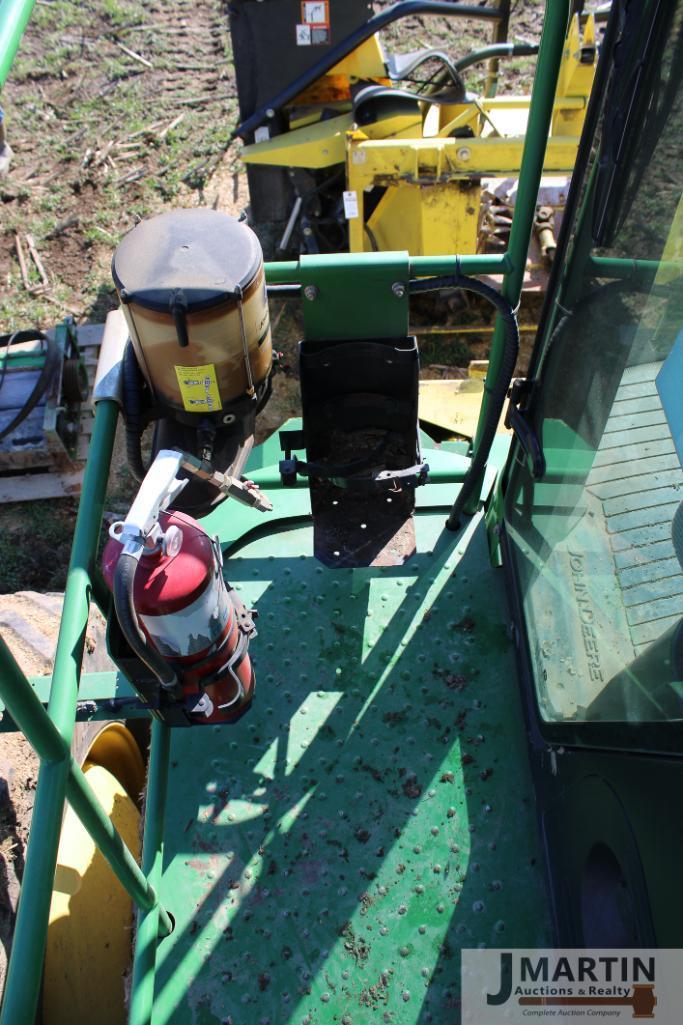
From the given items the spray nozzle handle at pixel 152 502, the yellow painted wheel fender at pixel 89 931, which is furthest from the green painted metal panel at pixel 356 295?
the yellow painted wheel fender at pixel 89 931

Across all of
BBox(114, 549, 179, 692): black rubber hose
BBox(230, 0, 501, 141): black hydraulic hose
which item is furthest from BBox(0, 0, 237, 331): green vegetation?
BBox(114, 549, 179, 692): black rubber hose

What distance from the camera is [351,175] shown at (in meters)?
4.31

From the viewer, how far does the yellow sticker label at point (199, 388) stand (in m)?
1.78

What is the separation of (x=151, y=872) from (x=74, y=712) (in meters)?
→ 0.64

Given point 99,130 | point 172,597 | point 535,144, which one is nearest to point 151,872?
point 172,597

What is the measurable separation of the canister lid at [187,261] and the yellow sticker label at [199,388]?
15 centimetres

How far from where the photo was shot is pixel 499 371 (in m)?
2.10

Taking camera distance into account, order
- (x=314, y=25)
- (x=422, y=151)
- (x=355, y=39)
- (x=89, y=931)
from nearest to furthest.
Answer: (x=89, y=931) → (x=422, y=151) → (x=355, y=39) → (x=314, y=25)

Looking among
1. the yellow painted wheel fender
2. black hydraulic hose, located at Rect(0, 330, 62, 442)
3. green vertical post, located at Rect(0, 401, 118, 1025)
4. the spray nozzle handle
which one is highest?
the spray nozzle handle

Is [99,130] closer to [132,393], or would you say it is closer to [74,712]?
[132,393]

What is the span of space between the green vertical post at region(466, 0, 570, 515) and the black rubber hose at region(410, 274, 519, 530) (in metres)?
0.04

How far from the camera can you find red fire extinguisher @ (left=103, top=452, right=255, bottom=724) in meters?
1.34

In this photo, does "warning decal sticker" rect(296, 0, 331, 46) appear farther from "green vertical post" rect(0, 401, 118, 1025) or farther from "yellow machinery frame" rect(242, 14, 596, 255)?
"green vertical post" rect(0, 401, 118, 1025)

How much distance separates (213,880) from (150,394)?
1.17 meters
